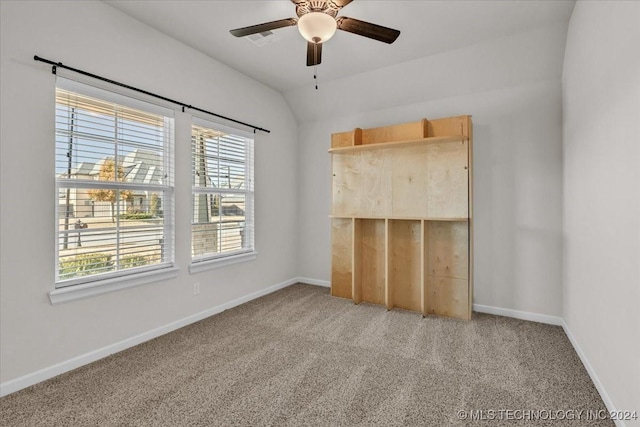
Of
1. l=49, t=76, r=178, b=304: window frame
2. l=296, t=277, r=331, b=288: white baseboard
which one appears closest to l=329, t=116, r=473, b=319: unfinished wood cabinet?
l=296, t=277, r=331, b=288: white baseboard

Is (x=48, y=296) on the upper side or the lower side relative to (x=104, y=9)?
lower

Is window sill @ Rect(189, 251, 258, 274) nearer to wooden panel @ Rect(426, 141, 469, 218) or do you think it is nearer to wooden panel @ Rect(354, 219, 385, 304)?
wooden panel @ Rect(354, 219, 385, 304)

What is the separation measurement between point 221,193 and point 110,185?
46.7 inches

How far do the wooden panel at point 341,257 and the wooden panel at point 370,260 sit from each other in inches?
6.0

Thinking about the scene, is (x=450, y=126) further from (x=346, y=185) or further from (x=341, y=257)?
(x=341, y=257)

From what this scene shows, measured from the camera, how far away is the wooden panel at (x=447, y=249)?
10.8 feet

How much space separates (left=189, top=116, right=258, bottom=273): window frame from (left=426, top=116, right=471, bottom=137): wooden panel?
2.22 meters

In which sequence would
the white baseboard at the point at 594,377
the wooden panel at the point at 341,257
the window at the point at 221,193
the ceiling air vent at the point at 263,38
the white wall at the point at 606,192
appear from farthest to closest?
the wooden panel at the point at 341,257
the window at the point at 221,193
the ceiling air vent at the point at 263,38
the white baseboard at the point at 594,377
the white wall at the point at 606,192

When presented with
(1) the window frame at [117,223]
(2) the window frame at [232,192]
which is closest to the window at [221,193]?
(2) the window frame at [232,192]

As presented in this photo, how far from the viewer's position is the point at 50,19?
7.09 feet

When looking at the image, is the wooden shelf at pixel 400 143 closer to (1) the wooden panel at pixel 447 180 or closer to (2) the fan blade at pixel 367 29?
(1) the wooden panel at pixel 447 180

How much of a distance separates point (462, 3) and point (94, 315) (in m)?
3.90

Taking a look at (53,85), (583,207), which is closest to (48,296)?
(53,85)

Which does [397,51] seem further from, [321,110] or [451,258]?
[451,258]
